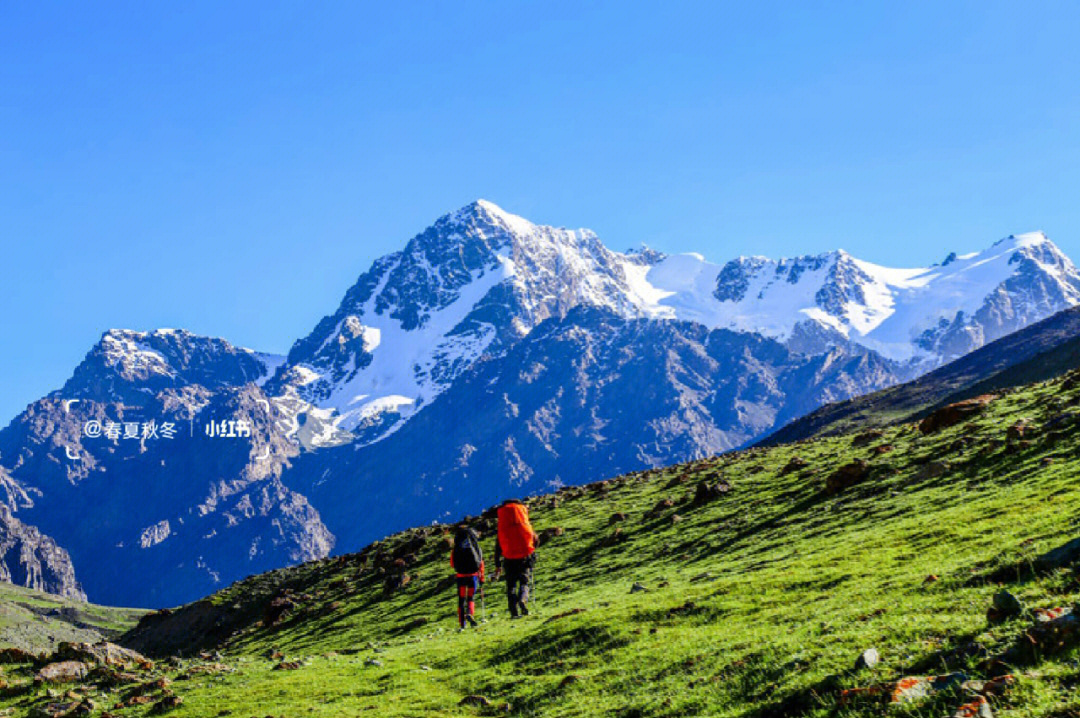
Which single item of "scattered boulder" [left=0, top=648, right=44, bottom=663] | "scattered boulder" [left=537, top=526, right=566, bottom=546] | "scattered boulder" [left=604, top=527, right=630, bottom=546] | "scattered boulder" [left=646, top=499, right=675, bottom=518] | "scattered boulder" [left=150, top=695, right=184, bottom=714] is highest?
"scattered boulder" [left=0, top=648, right=44, bottom=663]

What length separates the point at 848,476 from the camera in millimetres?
40906

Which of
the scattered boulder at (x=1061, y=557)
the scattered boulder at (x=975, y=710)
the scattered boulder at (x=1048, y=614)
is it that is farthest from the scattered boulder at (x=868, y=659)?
the scattered boulder at (x=1061, y=557)

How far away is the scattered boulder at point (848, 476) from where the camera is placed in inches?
1598

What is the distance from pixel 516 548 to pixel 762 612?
43.7 feet

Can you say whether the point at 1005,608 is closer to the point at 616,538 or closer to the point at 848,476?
the point at 848,476

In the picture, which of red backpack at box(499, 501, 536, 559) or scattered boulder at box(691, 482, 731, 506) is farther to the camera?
scattered boulder at box(691, 482, 731, 506)

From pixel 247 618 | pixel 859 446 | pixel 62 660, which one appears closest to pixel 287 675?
pixel 62 660

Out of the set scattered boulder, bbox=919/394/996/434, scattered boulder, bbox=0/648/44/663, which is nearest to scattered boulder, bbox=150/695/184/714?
scattered boulder, bbox=0/648/44/663

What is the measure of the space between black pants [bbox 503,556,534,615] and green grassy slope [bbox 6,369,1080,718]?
3.87ft

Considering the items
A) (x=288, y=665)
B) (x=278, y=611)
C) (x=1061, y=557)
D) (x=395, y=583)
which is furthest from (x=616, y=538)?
(x=1061, y=557)

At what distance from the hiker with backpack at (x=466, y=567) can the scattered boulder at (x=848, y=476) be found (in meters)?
16.5

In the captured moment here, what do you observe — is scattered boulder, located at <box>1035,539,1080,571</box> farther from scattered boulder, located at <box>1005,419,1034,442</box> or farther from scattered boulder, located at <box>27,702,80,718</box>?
scattered boulder, located at <box>27,702,80,718</box>

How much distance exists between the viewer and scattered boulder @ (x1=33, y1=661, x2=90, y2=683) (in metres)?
28.1

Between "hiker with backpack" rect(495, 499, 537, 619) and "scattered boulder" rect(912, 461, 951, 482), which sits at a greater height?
"hiker with backpack" rect(495, 499, 537, 619)
